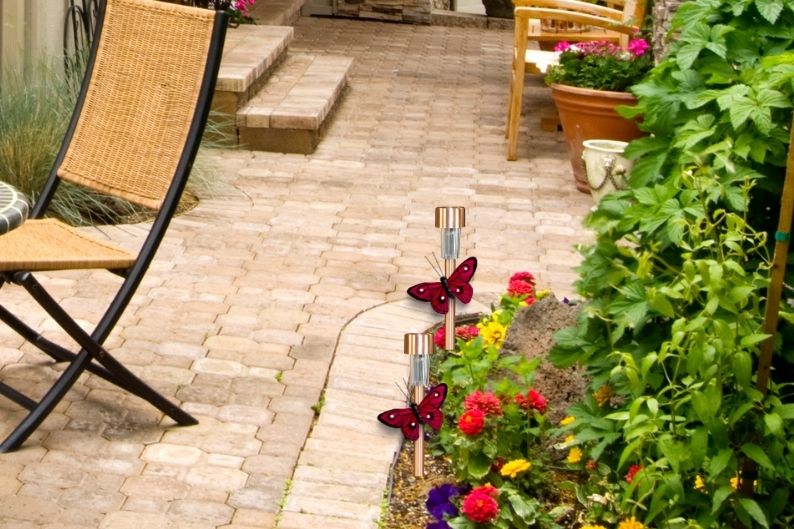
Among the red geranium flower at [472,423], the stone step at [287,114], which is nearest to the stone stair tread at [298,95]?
the stone step at [287,114]

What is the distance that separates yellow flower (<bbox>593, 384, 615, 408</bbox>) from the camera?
3176 mm

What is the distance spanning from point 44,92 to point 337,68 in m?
3.22

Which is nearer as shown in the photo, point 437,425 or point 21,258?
point 437,425

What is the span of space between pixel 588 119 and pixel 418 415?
159 inches

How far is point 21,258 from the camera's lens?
355cm

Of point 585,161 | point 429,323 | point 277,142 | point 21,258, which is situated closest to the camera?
point 21,258

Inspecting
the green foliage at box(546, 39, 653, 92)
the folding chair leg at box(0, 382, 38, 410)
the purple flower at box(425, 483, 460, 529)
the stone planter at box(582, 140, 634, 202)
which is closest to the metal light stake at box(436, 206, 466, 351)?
the purple flower at box(425, 483, 460, 529)

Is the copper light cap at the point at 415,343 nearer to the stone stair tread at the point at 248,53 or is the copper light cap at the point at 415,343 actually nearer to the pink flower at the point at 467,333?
the pink flower at the point at 467,333

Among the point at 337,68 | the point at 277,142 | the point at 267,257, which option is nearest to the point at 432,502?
the point at 267,257

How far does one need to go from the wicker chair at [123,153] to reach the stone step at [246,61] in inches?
107

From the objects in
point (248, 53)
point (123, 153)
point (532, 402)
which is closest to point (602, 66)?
point (248, 53)

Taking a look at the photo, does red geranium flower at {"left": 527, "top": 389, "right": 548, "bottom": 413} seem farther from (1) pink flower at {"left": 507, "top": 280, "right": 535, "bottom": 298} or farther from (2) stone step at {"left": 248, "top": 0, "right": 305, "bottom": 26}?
(2) stone step at {"left": 248, "top": 0, "right": 305, "bottom": 26}

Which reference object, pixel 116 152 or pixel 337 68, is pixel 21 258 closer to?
pixel 116 152

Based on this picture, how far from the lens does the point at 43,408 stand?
3590 millimetres
